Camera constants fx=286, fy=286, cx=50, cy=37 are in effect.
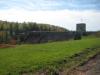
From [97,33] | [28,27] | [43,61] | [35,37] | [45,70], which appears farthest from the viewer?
[28,27]

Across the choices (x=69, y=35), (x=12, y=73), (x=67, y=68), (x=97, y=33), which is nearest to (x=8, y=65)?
(x=12, y=73)

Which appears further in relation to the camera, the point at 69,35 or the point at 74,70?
the point at 69,35

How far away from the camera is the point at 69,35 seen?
52406mm

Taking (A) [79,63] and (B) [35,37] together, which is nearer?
(A) [79,63]

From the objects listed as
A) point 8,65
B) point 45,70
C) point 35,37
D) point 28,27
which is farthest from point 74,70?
point 28,27

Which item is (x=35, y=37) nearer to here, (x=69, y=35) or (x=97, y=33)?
(x=69, y=35)

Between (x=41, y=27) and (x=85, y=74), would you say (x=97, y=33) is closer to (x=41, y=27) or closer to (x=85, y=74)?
(x=41, y=27)

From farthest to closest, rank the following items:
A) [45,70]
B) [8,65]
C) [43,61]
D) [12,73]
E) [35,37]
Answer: [35,37] → [43,61] → [8,65] → [45,70] → [12,73]

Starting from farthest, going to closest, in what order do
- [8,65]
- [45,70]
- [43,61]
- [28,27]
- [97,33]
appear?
[28,27] → [97,33] → [43,61] → [8,65] → [45,70]

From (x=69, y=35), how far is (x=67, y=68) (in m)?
37.4

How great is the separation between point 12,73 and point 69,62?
524cm

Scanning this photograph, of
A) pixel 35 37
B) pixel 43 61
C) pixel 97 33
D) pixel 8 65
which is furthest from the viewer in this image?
pixel 97 33

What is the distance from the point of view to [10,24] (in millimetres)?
62062

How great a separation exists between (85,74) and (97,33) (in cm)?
4700
